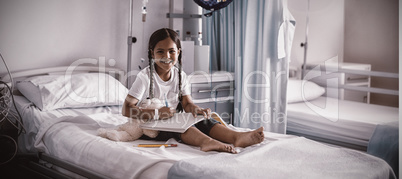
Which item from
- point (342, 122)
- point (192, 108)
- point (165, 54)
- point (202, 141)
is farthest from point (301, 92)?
point (202, 141)

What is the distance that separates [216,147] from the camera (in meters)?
1.64

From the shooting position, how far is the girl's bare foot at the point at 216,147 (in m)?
1.61

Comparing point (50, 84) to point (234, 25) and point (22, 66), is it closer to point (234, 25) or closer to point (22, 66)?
point (22, 66)

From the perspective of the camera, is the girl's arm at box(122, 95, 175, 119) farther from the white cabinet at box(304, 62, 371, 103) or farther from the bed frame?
the white cabinet at box(304, 62, 371, 103)

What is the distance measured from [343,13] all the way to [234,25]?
174 cm

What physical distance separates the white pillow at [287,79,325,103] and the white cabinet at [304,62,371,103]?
1.18 feet

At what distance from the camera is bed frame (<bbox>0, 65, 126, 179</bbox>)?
167 cm

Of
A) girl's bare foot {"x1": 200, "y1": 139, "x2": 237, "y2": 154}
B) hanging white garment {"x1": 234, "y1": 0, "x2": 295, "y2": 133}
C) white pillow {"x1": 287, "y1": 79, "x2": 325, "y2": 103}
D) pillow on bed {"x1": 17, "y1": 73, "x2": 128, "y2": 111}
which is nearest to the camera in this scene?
girl's bare foot {"x1": 200, "y1": 139, "x2": 237, "y2": 154}

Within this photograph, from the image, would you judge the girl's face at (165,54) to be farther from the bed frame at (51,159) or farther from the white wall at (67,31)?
the white wall at (67,31)

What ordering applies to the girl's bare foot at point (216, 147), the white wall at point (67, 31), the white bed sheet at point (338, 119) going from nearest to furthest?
the girl's bare foot at point (216, 147)
the white wall at point (67, 31)
the white bed sheet at point (338, 119)

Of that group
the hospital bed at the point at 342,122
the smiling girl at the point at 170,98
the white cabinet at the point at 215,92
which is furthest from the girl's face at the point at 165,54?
the hospital bed at the point at 342,122

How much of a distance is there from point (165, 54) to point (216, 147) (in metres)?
0.57

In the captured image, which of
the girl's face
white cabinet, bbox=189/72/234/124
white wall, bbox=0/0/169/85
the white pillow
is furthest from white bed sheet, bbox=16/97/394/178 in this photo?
the white pillow

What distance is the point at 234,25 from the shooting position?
10.7 ft
